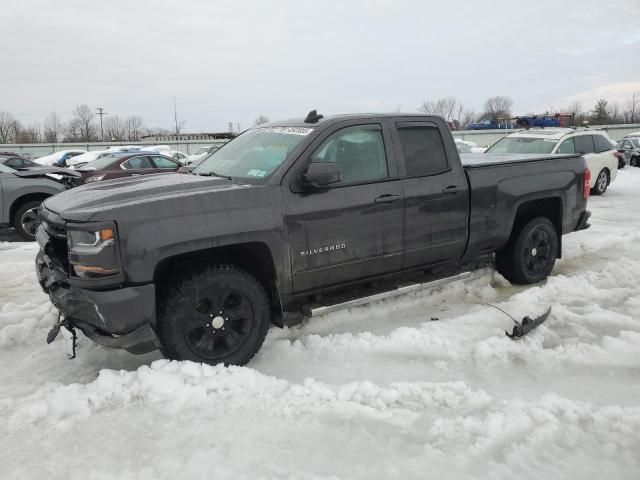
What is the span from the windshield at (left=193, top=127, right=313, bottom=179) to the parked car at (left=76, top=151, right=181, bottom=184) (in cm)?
889

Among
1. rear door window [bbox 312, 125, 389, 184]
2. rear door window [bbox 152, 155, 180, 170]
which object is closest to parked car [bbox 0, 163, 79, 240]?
rear door window [bbox 152, 155, 180, 170]

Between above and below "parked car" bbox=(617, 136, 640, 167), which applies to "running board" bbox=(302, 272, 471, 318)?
below

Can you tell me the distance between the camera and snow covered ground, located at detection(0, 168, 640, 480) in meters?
2.66

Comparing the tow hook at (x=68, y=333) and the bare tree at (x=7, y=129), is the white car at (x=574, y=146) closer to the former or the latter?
the tow hook at (x=68, y=333)

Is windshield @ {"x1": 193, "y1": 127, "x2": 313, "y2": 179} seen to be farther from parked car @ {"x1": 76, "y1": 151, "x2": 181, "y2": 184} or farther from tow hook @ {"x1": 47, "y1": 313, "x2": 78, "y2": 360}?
parked car @ {"x1": 76, "y1": 151, "x2": 181, "y2": 184}

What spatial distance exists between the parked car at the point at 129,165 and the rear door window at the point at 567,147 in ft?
31.8

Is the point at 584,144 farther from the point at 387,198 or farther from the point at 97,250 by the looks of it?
the point at 97,250

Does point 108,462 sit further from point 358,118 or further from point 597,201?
point 597,201

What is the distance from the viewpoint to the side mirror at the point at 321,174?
12.0 ft

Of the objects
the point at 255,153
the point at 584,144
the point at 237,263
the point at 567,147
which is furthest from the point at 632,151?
the point at 237,263

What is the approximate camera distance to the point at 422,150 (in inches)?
181

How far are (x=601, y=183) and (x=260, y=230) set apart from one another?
13.2 metres

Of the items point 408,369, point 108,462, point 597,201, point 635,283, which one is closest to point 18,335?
point 108,462

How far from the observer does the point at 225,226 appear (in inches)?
137
